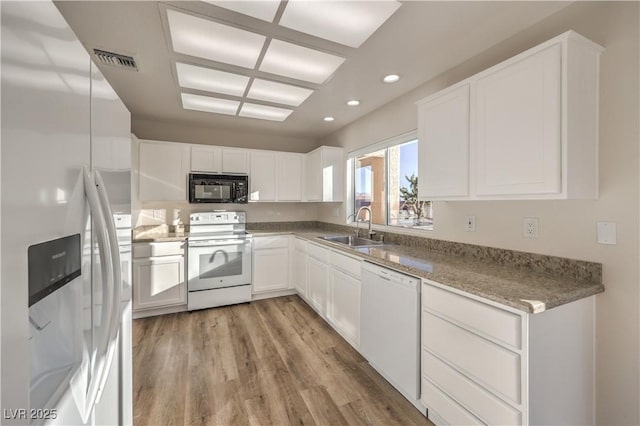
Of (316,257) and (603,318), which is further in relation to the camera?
(316,257)

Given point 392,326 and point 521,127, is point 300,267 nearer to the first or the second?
point 392,326

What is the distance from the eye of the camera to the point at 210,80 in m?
2.45

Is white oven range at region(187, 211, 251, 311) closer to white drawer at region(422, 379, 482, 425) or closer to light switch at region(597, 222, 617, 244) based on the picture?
white drawer at region(422, 379, 482, 425)

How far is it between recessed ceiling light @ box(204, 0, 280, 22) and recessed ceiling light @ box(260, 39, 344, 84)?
263 millimetres

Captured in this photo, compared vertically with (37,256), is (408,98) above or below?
above

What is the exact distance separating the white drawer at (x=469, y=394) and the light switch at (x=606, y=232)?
0.98 metres

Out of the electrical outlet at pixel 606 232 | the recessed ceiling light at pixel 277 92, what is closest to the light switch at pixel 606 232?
the electrical outlet at pixel 606 232

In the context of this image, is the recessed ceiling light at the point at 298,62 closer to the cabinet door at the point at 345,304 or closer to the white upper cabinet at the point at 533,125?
the white upper cabinet at the point at 533,125

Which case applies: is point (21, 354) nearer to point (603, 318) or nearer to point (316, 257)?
point (603, 318)

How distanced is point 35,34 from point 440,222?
2.50 m

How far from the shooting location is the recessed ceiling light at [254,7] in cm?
150

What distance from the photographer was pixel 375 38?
73.5 inches

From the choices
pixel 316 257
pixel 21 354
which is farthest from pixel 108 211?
pixel 316 257

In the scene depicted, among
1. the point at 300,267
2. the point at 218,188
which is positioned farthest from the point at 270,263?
the point at 218,188
